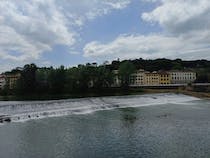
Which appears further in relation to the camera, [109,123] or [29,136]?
[109,123]

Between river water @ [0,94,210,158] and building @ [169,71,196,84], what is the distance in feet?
319

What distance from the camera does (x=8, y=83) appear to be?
110 m

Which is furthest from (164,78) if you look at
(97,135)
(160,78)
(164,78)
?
(97,135)

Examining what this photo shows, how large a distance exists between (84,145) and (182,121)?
42.0 ft

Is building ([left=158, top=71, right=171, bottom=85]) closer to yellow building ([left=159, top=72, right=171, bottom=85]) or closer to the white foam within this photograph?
yellow building ([left=159, top=72, right=171, bottom=85])

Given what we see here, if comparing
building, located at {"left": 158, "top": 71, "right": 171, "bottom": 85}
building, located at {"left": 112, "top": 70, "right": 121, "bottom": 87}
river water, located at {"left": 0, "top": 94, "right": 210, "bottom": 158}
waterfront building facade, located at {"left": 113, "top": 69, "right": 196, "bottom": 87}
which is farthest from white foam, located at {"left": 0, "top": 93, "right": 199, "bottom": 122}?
building, located at {"left": 158, "top": 71, "right": 171, "bottom": 85}

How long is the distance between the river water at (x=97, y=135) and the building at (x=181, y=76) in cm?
9717

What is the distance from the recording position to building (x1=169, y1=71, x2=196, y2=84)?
419ft

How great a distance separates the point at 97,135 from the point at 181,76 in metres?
113

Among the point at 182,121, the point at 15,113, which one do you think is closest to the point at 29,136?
the point at 15,113

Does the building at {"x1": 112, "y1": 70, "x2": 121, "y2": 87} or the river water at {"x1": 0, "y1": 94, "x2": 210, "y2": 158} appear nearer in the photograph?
the river water at {"x1": 0, "y1": 94, "x2": 210, "y2": 158}

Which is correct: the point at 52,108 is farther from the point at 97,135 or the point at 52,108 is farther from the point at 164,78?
the point at 164,78

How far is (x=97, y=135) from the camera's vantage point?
889 inches

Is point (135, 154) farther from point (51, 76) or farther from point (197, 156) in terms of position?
point (51, 76)
